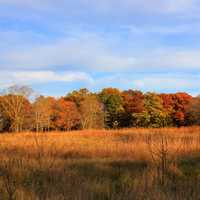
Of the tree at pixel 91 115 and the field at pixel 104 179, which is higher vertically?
the tree at pixel 91 115

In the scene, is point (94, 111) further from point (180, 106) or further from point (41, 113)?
point (180, 106)

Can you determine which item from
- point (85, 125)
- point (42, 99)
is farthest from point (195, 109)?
point (42, 99)

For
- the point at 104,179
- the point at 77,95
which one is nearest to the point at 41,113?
the point at 77,95

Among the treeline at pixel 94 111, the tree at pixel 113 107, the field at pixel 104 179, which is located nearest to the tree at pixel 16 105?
the treeline at pixel 94 111

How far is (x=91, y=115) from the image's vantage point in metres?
49.5

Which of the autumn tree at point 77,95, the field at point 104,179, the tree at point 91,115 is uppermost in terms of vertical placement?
the autumn tree at point 77,95

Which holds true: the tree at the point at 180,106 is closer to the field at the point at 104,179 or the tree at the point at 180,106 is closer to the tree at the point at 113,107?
the tree at the point at 113,107

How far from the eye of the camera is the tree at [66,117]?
2002 inches

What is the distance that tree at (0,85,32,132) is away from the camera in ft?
141

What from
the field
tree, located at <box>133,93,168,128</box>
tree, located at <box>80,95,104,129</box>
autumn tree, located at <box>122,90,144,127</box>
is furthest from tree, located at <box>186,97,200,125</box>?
the field

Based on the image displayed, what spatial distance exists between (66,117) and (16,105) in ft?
31.8

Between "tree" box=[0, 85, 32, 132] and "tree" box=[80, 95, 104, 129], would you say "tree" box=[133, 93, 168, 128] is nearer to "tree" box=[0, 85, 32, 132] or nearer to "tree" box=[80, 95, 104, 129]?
"tree" box=[80, 95, 104, 129]

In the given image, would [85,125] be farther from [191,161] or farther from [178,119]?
[191,161]

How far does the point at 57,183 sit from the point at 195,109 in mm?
46647
